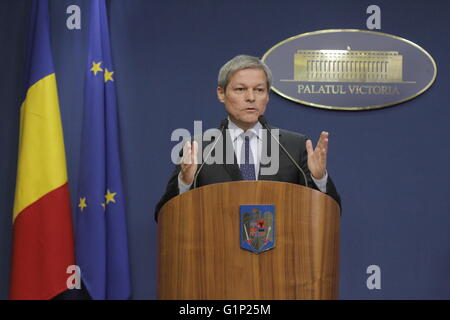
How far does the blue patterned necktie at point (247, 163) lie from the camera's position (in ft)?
10.8

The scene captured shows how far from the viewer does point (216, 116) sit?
4.81m

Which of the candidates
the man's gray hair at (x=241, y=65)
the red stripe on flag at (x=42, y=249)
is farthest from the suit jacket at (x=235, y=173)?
the red stripe on flag at (x=42, y=249)

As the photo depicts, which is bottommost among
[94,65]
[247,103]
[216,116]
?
Result: [247,103]

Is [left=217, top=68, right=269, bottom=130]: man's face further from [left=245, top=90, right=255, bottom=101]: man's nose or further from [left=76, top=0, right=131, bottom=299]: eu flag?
[left=76, top=0, right=131, bottom=299]: eu flag

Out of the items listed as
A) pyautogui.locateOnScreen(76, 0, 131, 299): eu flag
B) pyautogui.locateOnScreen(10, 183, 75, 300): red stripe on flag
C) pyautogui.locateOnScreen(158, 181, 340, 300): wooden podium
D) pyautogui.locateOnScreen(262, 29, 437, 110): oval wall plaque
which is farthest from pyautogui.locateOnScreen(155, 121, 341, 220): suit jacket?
pyautogui.locateOnScreen(262, 29, 437, 110): oval wall plaque

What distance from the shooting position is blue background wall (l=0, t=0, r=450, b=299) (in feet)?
15.6

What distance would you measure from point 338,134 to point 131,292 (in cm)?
A: 173

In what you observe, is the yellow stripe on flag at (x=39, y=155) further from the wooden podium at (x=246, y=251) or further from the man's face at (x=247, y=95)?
the wooden podium at (x=246, y=251)

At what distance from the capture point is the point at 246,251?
2.72 meters

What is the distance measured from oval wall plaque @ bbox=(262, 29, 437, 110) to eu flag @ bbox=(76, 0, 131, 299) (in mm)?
1105

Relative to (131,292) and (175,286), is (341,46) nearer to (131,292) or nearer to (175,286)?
(131,292)

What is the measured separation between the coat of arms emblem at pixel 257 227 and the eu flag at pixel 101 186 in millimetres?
1924

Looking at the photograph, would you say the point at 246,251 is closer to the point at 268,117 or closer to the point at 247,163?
the point at 247,163
